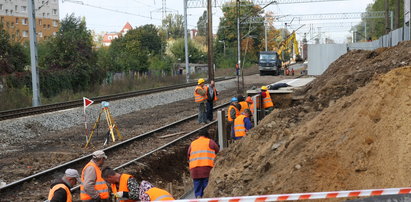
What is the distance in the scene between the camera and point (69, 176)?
680 cm

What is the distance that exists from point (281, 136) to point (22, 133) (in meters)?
12.5

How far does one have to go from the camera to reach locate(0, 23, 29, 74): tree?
34.8 meters

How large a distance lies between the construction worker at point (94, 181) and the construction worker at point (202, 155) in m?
2.11

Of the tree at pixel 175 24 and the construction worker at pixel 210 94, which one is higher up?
the tree at pixel 175 24

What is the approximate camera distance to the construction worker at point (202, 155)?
9328 mm

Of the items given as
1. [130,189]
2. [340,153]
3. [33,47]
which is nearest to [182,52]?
[33,47]

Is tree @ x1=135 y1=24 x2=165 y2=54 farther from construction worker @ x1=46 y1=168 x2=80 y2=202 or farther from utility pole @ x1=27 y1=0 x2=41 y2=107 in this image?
construction worker @ x1=46 y1=168 x2=80 y2=202

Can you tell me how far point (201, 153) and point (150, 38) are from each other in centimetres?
8114

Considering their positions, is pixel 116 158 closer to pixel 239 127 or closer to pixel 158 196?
pixel 239 127

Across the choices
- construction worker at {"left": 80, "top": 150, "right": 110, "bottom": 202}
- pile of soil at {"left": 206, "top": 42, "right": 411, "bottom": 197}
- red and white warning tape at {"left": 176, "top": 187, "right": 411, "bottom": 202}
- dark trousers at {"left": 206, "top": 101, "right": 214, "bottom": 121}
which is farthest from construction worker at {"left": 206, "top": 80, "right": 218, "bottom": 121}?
red and white warning tape at {"left": 176, "top": 187, "right": 411, "bottom": 202}

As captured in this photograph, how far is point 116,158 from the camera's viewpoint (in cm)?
1468

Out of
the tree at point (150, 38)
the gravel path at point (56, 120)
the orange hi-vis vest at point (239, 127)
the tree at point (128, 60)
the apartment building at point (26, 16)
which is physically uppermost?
the apartment building at point (26, 16)

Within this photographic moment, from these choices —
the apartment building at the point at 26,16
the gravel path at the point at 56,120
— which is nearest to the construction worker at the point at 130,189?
the gravel path at the point at 56,120

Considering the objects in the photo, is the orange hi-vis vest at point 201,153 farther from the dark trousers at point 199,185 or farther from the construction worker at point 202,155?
the dark trousers at point 199,185
